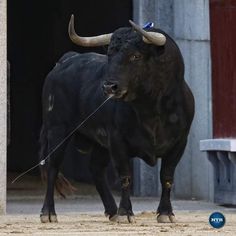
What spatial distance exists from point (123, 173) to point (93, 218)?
156 cm

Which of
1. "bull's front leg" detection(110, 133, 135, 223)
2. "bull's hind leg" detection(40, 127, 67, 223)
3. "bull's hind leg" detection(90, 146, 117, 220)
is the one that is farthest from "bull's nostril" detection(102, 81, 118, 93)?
"bull's hind leg" detection(90, 146, 117, 220)

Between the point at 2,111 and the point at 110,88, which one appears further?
the point at 2,111

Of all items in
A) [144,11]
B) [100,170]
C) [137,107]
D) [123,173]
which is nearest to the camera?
[137,107]

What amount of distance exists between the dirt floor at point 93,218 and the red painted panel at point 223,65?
110 cm

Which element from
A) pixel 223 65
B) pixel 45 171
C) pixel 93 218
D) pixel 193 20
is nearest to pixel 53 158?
pixel 45 171

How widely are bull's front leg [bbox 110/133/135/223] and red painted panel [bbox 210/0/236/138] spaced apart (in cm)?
383

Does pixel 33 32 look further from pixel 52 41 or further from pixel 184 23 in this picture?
pixel 184 23

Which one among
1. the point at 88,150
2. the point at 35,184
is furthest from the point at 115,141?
the point at 35,184

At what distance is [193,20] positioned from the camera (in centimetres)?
1727

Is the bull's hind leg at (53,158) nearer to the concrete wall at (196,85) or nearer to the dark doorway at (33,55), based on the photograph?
the concrete wall at (196,85)

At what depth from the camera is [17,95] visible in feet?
77.5

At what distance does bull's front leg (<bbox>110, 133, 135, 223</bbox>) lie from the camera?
12219mm

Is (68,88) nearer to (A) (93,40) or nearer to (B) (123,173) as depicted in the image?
(A) (93,40)

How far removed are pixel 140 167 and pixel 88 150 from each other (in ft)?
13.2
